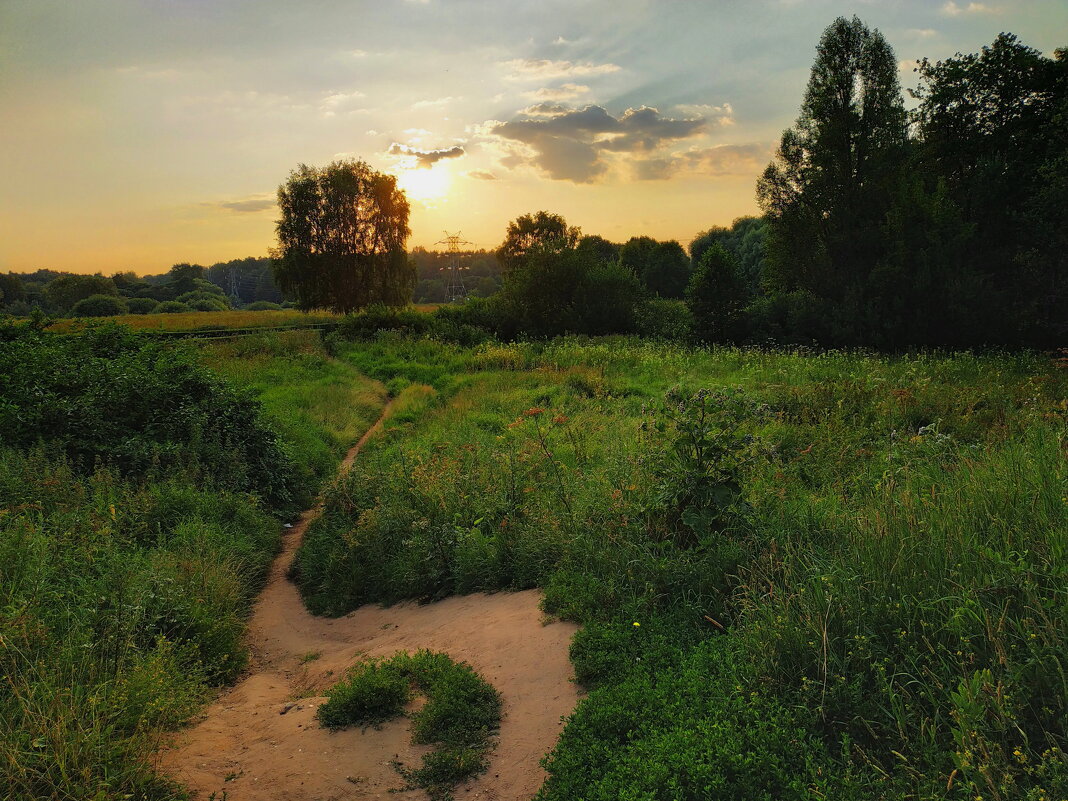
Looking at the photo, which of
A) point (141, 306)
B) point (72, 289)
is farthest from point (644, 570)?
point (72, 289)

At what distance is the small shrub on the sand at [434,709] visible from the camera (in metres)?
3.70

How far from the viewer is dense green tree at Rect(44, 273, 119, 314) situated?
62.1 m

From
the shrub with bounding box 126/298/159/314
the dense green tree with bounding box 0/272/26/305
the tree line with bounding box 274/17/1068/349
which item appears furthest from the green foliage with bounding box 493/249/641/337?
the dense green tree with bounding box 0/272/26/305

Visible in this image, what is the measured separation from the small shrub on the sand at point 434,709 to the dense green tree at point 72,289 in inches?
2778

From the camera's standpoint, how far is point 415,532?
7375mm

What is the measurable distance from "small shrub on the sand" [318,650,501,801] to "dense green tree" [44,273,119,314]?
70.6m

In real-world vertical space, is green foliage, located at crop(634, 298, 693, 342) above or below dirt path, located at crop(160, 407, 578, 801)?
above

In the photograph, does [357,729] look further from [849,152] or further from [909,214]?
[849,152]

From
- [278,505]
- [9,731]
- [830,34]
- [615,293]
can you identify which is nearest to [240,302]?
[615,293]

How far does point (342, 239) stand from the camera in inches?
1956

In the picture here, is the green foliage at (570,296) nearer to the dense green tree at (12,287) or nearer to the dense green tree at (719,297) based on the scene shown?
the dense green tree at (719,297)

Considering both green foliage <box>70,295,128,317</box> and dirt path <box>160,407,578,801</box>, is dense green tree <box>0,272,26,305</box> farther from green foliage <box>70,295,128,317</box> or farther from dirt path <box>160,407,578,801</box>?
dirt path <box>160,407,578,801</box>

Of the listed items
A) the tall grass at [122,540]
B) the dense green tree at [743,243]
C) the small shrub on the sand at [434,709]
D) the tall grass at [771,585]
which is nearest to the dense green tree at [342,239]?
the dense green tree at [743,243]

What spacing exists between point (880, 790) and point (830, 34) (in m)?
33.5
